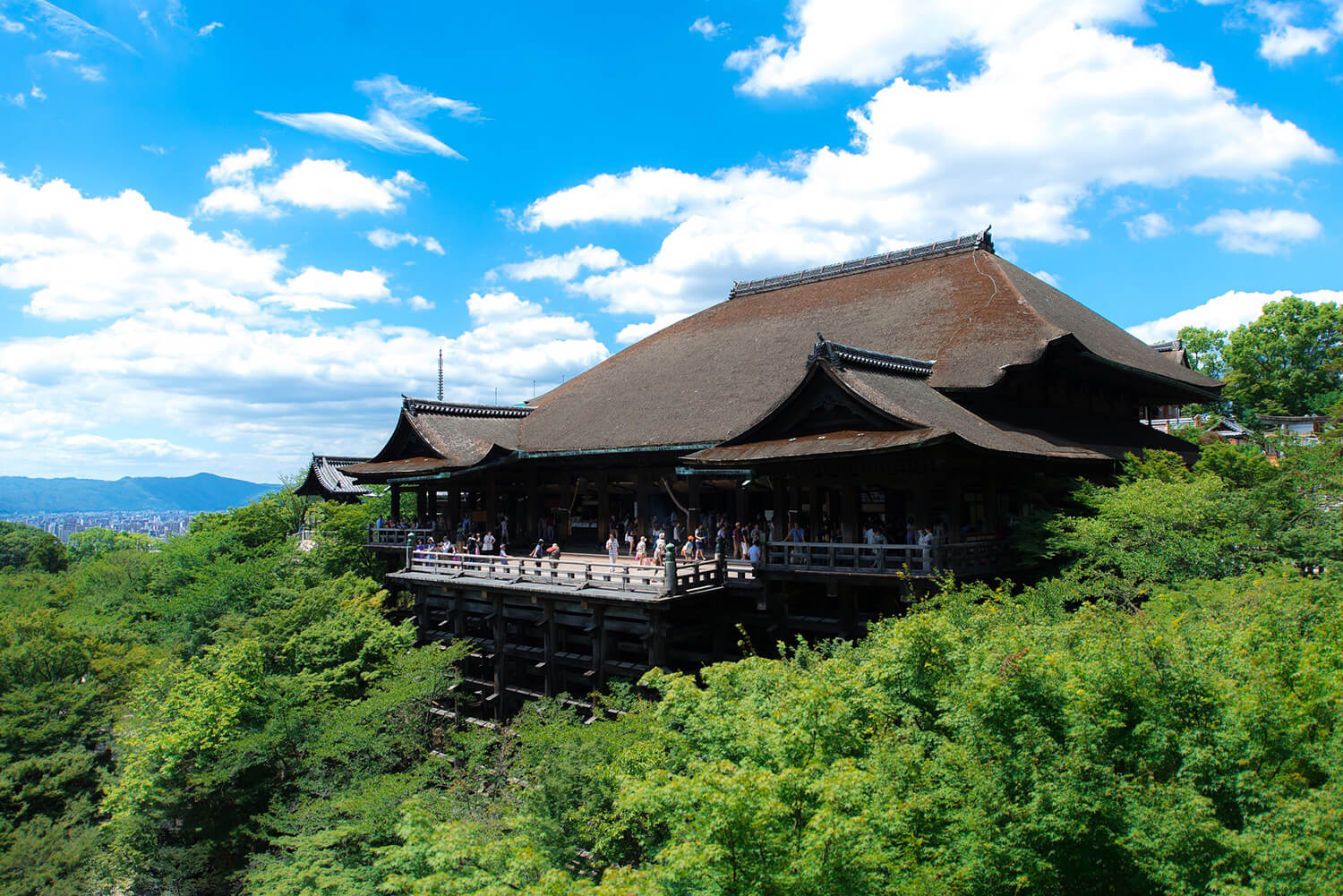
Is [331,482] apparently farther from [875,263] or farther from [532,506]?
[875,263]

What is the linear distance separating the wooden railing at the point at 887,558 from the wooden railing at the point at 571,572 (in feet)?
6.16

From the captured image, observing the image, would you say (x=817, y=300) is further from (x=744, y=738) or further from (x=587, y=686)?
(x=744, y=738)

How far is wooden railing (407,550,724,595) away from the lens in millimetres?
19078

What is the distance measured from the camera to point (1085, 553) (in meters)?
18.0

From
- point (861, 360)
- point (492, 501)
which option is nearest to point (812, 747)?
point (861, 360)

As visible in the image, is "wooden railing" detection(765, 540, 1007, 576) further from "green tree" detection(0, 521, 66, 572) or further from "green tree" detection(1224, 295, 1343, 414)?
"green tree" detection(0, 521, 66, 572)

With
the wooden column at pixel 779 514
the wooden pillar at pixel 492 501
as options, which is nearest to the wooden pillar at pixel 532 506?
the wooden pillar at pixel 492 501

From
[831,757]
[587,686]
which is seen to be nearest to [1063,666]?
[831,757]

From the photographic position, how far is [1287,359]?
50188 millimetres

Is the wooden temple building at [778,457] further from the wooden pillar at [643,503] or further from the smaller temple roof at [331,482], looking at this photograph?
the smaller temple roof at [331,482]

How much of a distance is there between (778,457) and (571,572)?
6.45m

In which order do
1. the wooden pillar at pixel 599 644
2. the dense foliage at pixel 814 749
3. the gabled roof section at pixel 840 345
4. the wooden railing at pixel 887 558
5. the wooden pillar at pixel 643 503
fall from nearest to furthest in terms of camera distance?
the dense foliage at pixel 814 749, the wooden railing at pixel 887 558, the wooden pillar at pixel 599 644, the gabled roof section at pixel 840 345, the wooden pillar at pixel 643 503

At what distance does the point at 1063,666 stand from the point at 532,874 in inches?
290

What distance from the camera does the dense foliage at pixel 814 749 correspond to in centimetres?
854
